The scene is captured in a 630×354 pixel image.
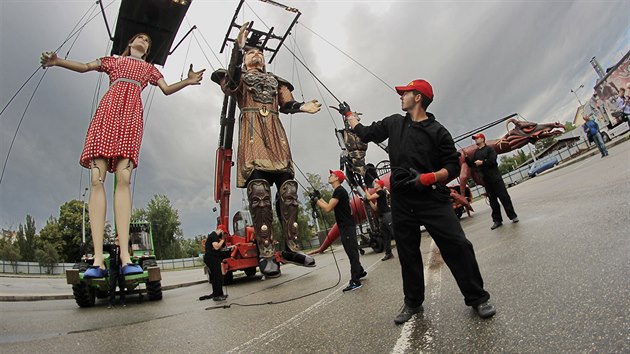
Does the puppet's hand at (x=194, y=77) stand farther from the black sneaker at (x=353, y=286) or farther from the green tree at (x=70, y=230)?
the green tree at (x=70, y=230)

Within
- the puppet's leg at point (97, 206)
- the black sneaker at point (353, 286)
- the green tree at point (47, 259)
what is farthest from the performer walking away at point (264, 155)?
the green tree at point (47, 259)

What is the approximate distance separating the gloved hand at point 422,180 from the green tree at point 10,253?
26407 mm

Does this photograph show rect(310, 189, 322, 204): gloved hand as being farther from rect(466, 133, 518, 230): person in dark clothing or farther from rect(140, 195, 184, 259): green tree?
rect(140, 195, 184, 259): green tree

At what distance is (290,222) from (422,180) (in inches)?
92.8

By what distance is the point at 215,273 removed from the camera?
5.00 meters

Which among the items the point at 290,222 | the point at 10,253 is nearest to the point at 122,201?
the point at 290,222

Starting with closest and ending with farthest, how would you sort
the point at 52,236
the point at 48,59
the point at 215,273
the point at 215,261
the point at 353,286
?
the point at 48,59 < the point at 353,286 < the point at 215,273 < the point at 215,261 < the point at 52,236

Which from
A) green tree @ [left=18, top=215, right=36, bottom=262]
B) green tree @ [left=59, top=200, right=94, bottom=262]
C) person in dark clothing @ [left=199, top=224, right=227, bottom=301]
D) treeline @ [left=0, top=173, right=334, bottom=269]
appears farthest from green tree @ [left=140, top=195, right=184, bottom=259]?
person in dark clothing @ [left=199, top=224, right=227, bottom=301]

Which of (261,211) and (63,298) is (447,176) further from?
(63,298)

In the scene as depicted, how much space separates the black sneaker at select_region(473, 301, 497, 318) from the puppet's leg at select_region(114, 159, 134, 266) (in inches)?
110

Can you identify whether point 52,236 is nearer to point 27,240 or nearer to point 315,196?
point 27,240

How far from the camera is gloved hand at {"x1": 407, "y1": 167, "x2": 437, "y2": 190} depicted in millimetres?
2049

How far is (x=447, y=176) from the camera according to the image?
6.82 ft

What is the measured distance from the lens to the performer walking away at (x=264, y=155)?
3977mm
